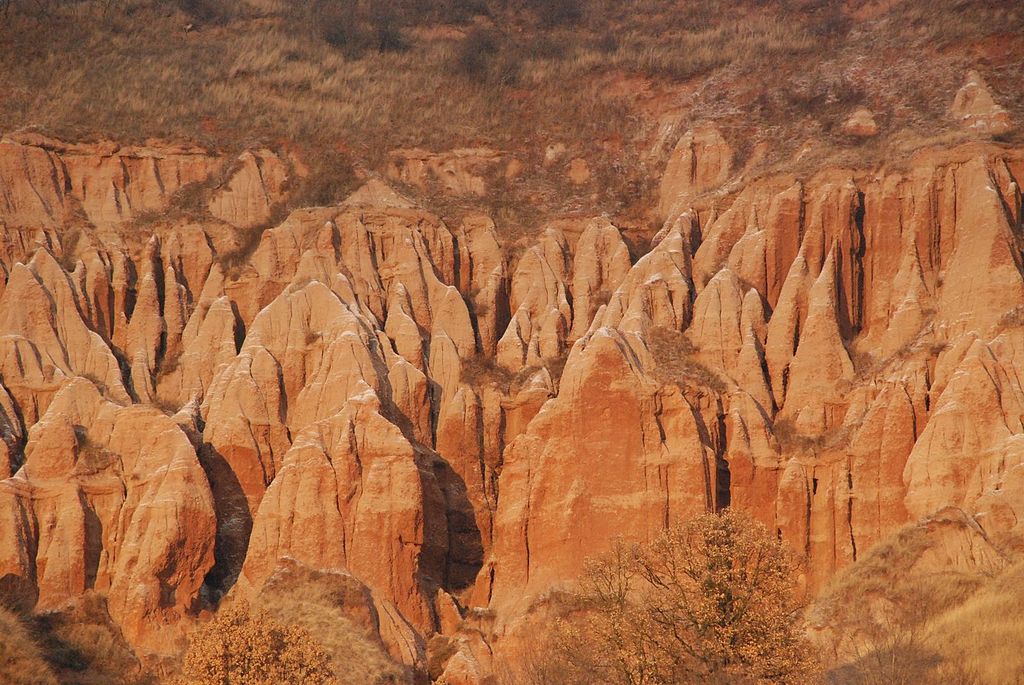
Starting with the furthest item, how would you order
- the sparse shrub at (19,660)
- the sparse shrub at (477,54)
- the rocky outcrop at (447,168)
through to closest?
the sparse shrub at (477,54) → the rocky outcrop at (447,168) → the sparse shrub at (19,660)

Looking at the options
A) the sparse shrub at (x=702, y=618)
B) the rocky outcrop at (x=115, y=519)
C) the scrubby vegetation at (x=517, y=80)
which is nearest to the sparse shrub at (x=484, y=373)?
the scrubby vegetation at (x=517, y=80)

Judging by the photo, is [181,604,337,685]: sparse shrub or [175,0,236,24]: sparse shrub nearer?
[181,604,337,685]: sparse shrub

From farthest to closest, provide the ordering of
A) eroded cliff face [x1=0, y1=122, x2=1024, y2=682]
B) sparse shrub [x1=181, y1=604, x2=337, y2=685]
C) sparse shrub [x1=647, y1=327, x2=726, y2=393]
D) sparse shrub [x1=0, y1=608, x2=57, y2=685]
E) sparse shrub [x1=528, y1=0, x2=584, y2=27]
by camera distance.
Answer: sparse shrub [x1=528, y1=0, x2=584, y2=27]
sparse shrub [x1=647, y1=327, x2=726, y2=393]
eroded cliff face [x1=0, y1=122, x2=1024, y2=682]
sparse shrub [x1=0, y1=608, x2=57, y2=685]
sparse shrub [x1=181, y1=604, x2=337, y2=685]

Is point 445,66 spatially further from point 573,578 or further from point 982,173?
point 573,578

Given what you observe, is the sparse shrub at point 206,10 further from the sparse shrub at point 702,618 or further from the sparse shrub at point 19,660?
the sparse shrub at point 702,618

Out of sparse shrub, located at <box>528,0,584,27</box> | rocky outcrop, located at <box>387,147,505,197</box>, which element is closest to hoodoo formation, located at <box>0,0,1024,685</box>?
rocky outcrop, located at <box>387,147,505,197</box>

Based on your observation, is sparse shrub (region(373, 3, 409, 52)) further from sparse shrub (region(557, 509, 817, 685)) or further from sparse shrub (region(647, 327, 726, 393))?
sparse shrub (region(557, 509, 817, 685))

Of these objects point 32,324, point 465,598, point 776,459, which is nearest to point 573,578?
point 465,598
